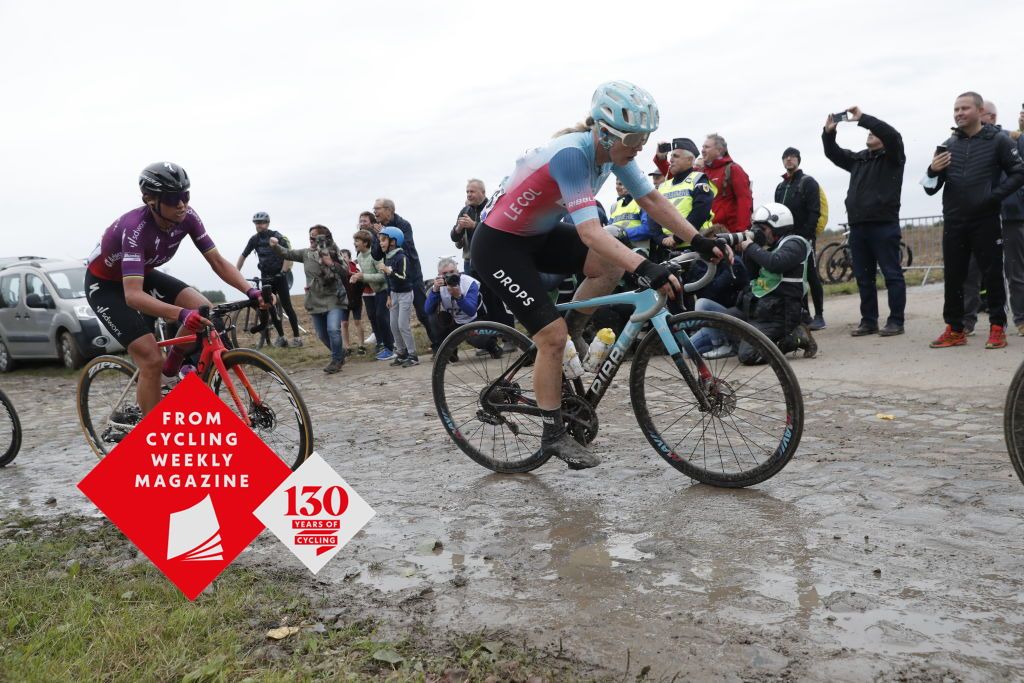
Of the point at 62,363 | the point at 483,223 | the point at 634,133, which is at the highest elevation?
the point at 634,133

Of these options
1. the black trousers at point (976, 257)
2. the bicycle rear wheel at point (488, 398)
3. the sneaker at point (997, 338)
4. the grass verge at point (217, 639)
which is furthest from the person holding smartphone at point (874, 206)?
the grass verge at point (217, 639)

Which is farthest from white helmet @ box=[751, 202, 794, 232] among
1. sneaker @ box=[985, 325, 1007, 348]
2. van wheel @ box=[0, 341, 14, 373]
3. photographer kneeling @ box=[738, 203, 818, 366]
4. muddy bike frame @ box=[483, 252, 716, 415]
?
van wheel @ box=[0, 341, 14, 373]

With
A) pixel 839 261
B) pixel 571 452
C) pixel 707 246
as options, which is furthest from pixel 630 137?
pixel 839 261

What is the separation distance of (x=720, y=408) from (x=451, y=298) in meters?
6.63

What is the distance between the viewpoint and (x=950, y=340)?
8.62 meters

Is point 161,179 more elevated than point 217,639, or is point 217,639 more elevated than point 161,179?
point 161,179

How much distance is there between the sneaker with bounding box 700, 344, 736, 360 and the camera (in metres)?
4.70

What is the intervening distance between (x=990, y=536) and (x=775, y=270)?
17.0 ft

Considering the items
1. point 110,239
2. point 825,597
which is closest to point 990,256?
point 825,597

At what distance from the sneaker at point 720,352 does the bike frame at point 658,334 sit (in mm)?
61

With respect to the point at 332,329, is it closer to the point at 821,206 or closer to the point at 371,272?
the point at 371,272

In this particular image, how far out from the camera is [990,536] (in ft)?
12.5

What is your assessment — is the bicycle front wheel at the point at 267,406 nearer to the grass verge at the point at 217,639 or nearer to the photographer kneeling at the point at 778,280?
the grass verge at the point at 217,639

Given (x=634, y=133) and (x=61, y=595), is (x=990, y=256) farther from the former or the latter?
(x=61, y=595)
